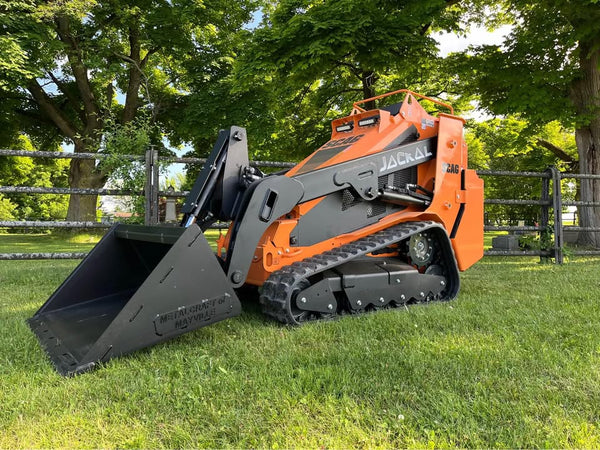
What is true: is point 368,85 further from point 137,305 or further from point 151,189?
point 137,305

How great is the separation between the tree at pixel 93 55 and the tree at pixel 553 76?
384 inches

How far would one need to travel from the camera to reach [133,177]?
580cm

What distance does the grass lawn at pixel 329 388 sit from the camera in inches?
67.1

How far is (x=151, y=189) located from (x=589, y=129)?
9.60 meters

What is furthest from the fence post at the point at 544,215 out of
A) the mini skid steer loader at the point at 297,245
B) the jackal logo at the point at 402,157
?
the jackal logo at the point at 402,157

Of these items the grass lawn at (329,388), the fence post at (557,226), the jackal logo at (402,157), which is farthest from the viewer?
the fence post at (557,226)

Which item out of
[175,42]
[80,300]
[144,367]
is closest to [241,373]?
[144,367]

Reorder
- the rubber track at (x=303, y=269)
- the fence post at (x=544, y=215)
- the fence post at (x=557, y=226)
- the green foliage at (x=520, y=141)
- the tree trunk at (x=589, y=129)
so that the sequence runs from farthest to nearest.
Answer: the green foliage at (x=520, y=141)
the tree trunk at (x=589, y=129)
the fence post at (x=544, y=215)
the fence post at (x=557, y=226)
the rubber track at (x=303, y=269)

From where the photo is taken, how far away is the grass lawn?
170cm

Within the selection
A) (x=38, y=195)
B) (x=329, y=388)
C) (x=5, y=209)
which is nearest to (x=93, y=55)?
(x=329, y=388)

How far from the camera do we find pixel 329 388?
6.79 ft

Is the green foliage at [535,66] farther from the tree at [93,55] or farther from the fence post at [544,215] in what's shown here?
the tree at [93,55]

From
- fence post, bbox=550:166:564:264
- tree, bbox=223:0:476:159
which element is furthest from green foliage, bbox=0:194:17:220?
fence post, bbox=550:166:564:264

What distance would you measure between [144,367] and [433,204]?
3144 millimetres
